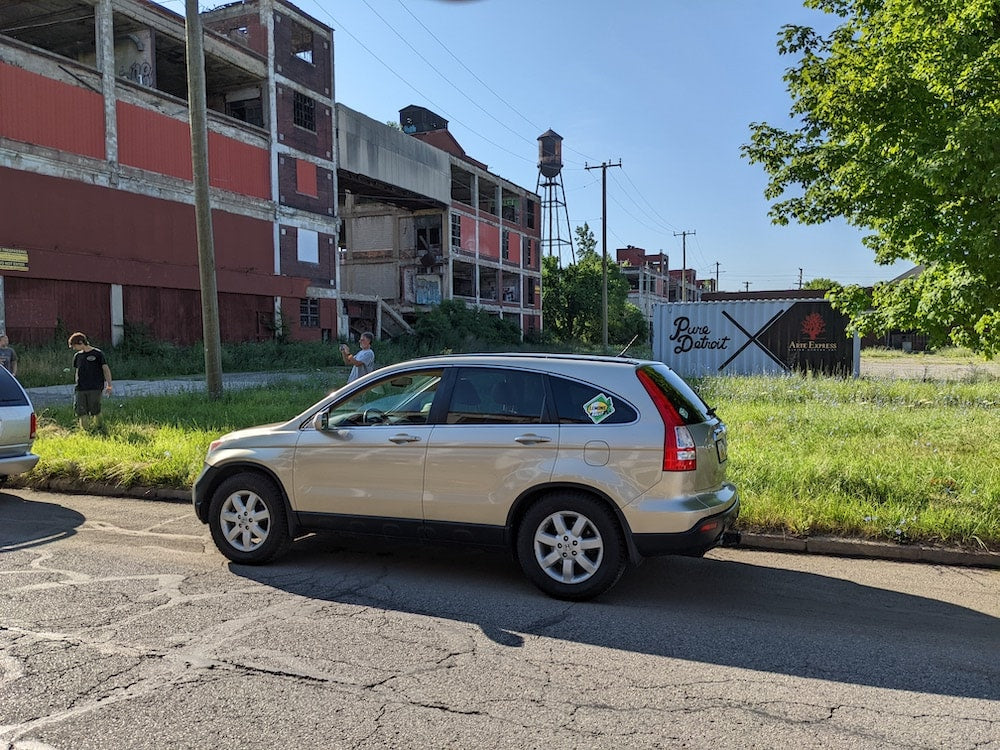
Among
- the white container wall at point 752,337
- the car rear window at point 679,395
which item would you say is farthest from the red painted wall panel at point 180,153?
the car rear window at point 679,395

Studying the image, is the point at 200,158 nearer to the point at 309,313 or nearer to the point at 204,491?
the point at 204,491

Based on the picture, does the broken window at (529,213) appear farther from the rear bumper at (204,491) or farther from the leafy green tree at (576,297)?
the rear bumper at (204,491)

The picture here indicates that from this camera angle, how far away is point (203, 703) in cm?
344

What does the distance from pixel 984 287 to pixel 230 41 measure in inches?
1309

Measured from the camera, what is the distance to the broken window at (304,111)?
37.0 metres


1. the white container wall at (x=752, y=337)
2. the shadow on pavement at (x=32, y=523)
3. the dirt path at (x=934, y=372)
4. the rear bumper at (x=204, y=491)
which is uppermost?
the white container wall at (x=752, y=337)

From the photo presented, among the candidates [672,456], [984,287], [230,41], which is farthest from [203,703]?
[230,41]

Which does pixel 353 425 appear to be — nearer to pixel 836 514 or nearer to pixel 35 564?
pixel 35 564

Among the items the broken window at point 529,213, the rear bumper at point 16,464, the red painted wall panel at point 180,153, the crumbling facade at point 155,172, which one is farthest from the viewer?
the broken window at point 529,213

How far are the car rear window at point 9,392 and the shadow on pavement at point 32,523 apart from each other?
3.62ft

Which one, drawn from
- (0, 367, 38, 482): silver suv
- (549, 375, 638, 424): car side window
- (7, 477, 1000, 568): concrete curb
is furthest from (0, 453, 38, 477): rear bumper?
(7, 477, 1000, 568): concrete curb

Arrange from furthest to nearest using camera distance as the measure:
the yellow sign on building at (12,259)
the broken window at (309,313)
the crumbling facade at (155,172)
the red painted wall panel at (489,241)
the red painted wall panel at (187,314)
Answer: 1. the red painted wall panel at (489,241)
2. the broken window at (309,313)
3. the red painted wall panel at (187,314)
4. the crumbling facade at (155,172)
5. the yellow sign on building at (12,259)

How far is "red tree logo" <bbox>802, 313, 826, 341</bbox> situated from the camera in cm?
2545

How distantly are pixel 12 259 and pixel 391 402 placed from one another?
916 inches
